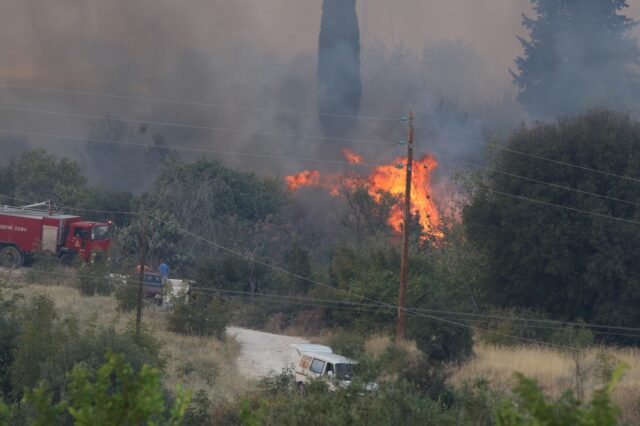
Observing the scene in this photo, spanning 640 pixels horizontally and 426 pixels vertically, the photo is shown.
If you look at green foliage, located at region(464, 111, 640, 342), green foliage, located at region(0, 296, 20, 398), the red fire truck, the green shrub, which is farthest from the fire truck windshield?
the green shrub

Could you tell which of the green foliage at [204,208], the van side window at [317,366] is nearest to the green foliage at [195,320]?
the van side window at [317,366]

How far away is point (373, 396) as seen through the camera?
44.1 feet

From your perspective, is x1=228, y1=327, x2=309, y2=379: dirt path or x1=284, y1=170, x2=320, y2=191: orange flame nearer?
x1=228, y1=327, x2=309, y2=379: dirt path

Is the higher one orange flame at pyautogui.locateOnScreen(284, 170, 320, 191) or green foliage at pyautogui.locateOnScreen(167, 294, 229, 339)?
orange flame at pyautogui.locateOnScreen(284, 170, 320, 191)

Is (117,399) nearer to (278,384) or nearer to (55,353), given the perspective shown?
(55,353)

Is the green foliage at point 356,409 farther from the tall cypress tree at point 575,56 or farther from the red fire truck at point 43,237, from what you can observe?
the tall cypress tree at point 575,56

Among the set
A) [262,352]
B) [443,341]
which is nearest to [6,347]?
[262,352]

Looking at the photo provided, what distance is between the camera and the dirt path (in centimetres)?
2841

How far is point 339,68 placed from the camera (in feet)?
266

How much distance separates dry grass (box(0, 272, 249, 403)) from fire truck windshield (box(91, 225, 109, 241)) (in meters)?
3.88

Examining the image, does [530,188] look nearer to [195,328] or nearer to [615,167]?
[615,167]

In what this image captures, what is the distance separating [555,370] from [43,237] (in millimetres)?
30126

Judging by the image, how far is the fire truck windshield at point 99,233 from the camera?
44.1 m

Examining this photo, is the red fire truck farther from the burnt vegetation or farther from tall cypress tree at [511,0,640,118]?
tall cypress tree at [511,0,640,118]
